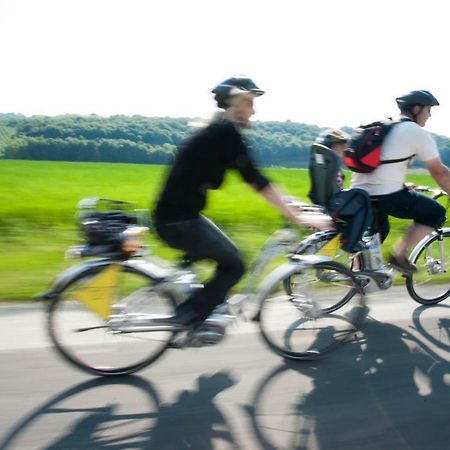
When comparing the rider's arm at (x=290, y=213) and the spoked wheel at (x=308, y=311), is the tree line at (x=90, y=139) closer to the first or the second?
the spoked wheel at (x=308, y=311)

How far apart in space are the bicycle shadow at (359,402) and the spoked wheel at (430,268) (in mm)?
1176

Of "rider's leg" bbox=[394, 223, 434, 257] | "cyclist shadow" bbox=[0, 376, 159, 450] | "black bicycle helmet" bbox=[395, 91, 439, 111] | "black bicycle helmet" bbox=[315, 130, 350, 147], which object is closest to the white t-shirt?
"black bicycle helmet" bbox=[395, 91, 439, 111]

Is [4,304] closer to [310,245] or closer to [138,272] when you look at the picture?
[138,272]

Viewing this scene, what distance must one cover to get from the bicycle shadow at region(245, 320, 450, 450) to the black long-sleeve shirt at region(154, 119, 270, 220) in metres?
1.26

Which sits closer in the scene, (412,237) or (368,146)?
(368,146)

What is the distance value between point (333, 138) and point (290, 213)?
4.63 feet

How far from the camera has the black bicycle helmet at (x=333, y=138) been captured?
194 inches

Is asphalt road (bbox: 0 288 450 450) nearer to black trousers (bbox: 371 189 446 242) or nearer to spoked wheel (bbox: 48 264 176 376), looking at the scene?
spoked wheel (bbox: 48 264 176 376)

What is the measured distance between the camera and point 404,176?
16.1ft

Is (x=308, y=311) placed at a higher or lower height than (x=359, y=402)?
higher

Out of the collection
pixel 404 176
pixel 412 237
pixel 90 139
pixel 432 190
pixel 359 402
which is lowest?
pixel 90 139

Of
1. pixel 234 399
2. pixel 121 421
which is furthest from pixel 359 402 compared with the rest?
pixel 121 421

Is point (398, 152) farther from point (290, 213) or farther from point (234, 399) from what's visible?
point (234, 399)

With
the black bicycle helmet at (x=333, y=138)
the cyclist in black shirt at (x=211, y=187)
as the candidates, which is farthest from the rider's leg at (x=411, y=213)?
the cyclist in black shirt at (x=211, y=187)
